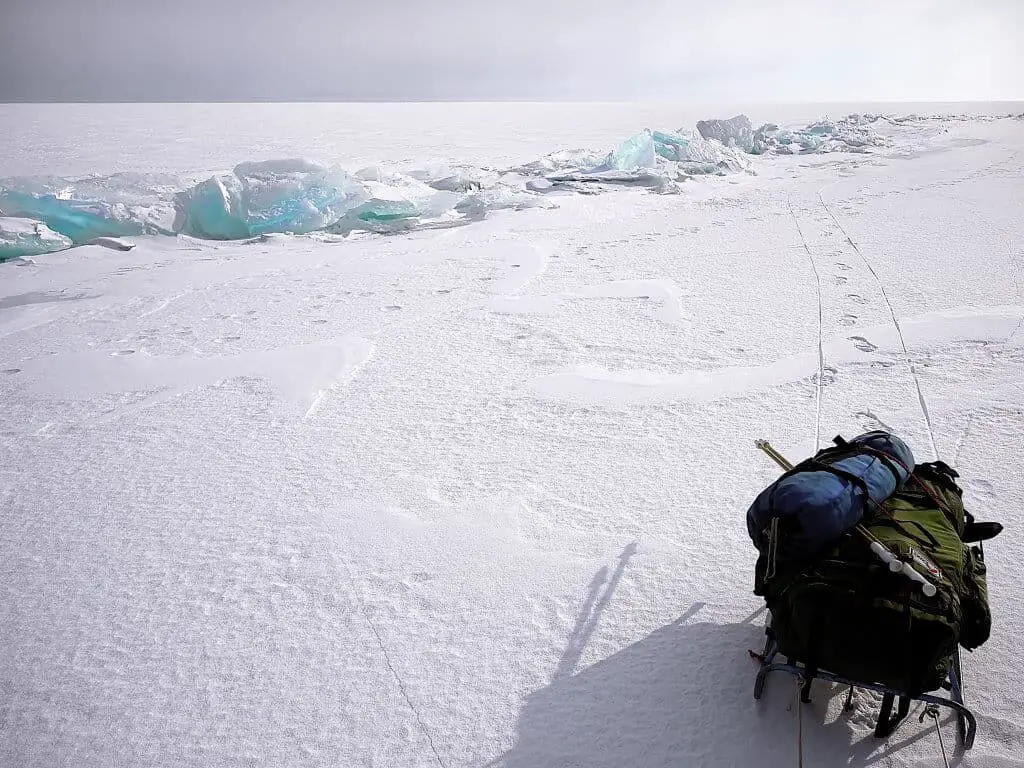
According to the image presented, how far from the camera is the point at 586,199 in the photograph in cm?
832

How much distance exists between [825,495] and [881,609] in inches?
10.2

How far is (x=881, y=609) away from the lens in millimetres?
1297

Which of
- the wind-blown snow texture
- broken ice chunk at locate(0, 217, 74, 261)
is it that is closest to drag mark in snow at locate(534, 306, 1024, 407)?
the wind-blown snow texture

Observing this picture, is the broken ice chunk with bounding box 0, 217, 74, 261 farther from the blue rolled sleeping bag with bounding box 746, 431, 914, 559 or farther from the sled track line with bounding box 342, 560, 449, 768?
the blue rolled sleeping bag with bounding box 746, 431, 914, 559

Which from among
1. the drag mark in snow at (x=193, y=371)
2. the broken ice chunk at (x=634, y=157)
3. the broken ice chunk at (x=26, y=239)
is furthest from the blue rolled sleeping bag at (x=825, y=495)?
the broken ice chunk at (x=634, y=157)

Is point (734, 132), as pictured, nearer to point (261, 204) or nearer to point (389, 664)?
point (261, 204)

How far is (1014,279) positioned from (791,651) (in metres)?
4.46

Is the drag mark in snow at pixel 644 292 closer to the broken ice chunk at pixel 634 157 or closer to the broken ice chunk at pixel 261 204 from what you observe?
the broken ice chunk at pixel 261 204

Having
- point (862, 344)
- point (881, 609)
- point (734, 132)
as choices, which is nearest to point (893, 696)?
point (881, 609)

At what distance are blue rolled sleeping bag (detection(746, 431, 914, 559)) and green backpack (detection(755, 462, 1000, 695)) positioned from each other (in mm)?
41

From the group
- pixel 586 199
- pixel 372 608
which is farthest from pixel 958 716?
pixel 586 199

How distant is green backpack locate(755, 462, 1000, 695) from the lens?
1286 millimetres

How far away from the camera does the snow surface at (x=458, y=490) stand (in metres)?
1.57

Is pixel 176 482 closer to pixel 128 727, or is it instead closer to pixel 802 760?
pixel 128 727
